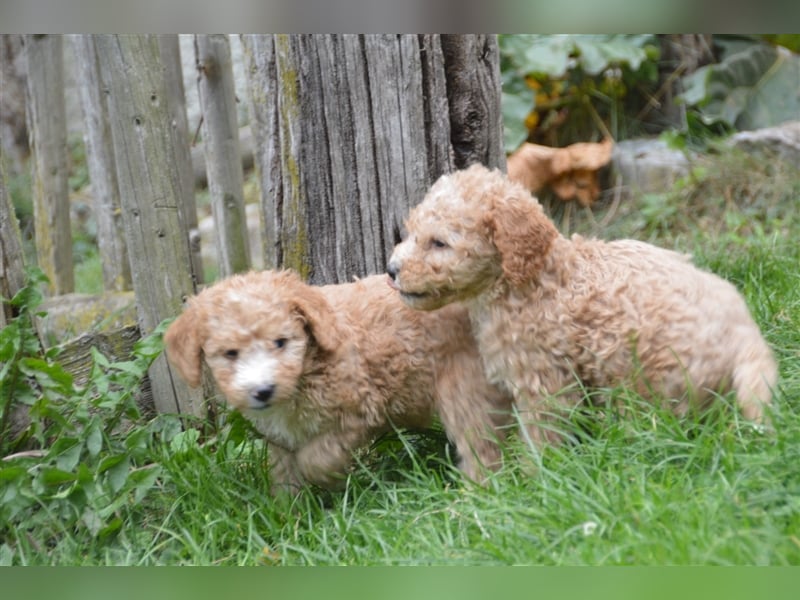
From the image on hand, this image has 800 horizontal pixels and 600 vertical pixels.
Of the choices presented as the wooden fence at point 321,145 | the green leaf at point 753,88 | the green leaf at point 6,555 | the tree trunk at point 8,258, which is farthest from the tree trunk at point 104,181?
the green leaf at point 753,88

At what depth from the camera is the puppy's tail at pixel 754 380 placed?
357 centimetres

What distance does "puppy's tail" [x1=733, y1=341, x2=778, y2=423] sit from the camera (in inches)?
141

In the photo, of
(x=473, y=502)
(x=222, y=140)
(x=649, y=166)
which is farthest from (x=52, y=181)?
(x=473, y=502)

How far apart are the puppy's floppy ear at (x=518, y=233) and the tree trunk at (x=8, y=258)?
223 cm

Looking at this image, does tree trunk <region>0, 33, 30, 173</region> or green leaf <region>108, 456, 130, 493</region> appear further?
tree trunk <region>0, 33, 30, 173</region>

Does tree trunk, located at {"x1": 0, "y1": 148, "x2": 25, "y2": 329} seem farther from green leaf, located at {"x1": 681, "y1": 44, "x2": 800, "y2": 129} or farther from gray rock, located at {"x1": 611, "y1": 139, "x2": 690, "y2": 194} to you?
green leaf, located at {"x1": 681, "y1": 44, "x2": 800, "y2": 129}

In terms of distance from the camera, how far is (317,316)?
3.89m

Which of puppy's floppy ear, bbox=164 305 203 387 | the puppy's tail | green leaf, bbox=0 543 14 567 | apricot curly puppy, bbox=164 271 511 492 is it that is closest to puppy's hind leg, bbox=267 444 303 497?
apricot curly puppy, bbox=164 271 511 492

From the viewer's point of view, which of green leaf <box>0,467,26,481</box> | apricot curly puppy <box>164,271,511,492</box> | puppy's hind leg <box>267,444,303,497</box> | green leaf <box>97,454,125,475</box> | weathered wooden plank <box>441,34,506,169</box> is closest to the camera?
apricot curly puppy <box>164,271,511,492</box>

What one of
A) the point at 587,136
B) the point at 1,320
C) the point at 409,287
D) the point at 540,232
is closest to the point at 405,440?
the point at 409,287

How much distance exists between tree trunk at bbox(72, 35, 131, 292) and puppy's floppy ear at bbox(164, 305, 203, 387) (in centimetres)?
339

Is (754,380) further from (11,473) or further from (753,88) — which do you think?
(753,88)

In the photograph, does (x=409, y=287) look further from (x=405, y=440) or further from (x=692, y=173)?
(x=692, y=173)

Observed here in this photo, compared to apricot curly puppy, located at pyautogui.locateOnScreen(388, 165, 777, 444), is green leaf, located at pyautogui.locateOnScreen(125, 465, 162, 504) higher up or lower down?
lower down
